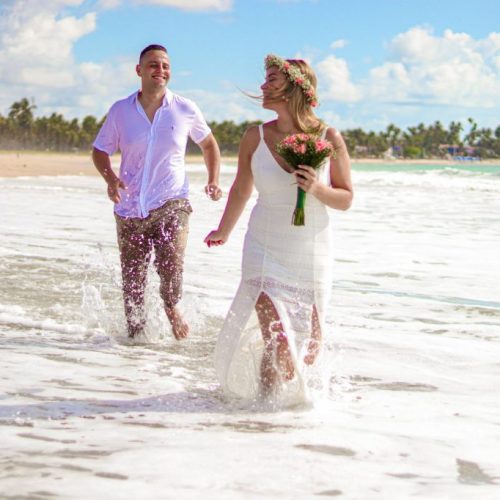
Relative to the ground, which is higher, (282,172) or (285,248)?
(282,172)

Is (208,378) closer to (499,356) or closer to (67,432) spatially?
(67,432)

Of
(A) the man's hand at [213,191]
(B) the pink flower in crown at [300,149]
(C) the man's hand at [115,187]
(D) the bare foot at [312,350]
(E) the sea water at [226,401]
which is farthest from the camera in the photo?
(A) the man's hand at [213,191]

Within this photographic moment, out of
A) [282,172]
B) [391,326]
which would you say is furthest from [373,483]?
[391,326]

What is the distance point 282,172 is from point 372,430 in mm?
1381

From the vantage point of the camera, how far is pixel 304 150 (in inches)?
171

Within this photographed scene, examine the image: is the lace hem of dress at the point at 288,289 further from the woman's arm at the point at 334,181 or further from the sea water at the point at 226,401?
the sea water at the point at 226,401

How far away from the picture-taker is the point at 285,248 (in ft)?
15.1

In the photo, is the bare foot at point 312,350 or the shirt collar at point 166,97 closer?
the bare foot at point 312,350

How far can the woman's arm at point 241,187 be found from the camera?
4.69m

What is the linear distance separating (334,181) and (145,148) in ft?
6.91

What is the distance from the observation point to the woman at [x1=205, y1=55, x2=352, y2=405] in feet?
15.0

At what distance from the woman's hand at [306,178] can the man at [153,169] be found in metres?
2.01

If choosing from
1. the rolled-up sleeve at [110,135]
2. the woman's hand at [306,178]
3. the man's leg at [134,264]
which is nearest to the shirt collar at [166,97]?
the rolled-up sleeve at [110,135]

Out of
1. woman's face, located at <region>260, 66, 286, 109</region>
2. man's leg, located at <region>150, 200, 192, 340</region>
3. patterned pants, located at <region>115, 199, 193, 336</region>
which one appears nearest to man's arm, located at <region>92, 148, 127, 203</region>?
patterned pants, located at <region>115, 199, 193, 336</region>
